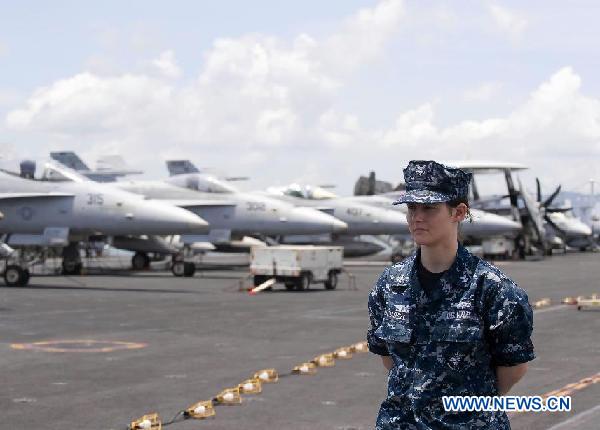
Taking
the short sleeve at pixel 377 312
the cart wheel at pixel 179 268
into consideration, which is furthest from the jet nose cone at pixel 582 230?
the short sleeve at pixel 377 312

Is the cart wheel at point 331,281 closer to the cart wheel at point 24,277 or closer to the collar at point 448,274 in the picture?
the cart wheel at point 24,277

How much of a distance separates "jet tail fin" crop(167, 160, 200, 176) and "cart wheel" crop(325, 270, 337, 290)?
72.5 feet

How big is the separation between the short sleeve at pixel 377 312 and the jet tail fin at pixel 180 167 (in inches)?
1939

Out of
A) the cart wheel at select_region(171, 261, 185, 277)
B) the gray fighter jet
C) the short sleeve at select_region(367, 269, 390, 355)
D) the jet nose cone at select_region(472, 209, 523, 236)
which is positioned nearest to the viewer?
the short sleeve at select_region(367, 269, 390, 355)

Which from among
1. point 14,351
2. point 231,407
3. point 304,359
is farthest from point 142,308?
point 231,407

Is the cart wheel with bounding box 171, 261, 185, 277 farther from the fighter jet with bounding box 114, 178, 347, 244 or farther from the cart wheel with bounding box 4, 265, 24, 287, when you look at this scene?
the cart wheel with bounding box 4, 265, 24, 287

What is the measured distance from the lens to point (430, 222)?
176 inches

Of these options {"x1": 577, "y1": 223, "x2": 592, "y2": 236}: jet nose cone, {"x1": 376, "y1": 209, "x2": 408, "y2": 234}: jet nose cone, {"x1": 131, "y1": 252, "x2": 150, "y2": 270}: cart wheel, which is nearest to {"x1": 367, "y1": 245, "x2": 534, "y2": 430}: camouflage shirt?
{"x1": 131, "y1": 252, "x2": 150, "y2": 270}: cart wheel

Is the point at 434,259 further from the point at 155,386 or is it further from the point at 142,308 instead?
the point at 142,308

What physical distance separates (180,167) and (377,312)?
4981 cm

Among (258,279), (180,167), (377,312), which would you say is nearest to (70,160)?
(180,167)

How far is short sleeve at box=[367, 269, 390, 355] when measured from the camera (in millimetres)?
4688

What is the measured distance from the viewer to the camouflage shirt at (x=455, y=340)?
4406 mm

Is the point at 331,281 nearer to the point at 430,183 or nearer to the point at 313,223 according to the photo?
the point at 313,223
